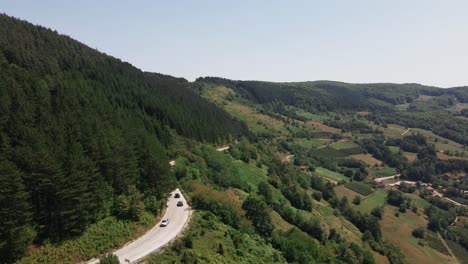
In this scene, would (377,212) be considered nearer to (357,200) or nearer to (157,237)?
(357,200)

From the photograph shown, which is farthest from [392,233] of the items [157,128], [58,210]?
[58,210]

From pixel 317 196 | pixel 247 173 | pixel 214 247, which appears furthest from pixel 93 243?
pixel 317 196

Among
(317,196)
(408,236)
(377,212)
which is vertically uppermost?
(317,196)

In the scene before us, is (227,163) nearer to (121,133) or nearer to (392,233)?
(121,133)

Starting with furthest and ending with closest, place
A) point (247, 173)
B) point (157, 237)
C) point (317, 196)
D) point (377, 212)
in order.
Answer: point (377, 212) < point (317, 196) < point (247, 173) < point (157, 237)

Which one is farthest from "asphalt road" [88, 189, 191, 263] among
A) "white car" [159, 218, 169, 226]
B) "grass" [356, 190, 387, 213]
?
"grass" [356, 190, 387, 213]
